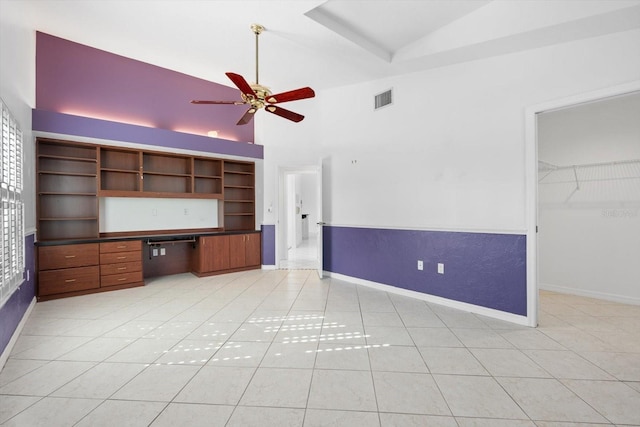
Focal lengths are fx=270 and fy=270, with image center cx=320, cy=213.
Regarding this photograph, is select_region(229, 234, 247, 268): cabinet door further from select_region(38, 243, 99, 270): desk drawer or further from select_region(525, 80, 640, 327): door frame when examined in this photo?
select_region(525, 80, 640, 327): door frame

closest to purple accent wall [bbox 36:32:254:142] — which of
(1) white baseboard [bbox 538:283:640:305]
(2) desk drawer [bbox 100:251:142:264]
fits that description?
(2) desk drawer [bbox 100:251:142:264]

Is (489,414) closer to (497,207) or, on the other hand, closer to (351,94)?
(497,207)

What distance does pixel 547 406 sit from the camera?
1.58 m

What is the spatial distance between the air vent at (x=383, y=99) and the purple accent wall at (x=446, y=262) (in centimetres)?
188

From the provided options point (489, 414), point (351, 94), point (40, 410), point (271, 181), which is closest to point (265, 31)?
point (351, 94)

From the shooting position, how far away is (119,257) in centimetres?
396

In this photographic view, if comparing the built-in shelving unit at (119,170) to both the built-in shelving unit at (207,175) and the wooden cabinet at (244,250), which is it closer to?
the built-in shelving unit at (207,175)

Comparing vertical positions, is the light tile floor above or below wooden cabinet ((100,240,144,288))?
below

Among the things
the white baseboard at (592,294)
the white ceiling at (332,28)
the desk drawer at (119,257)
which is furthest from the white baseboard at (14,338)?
the white baseboard at (592,294)

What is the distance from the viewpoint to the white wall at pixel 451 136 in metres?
2.57

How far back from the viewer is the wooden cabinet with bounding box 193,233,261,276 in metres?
4.66

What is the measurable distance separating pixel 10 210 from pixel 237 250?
3.06m

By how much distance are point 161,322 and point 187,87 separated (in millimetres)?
3968

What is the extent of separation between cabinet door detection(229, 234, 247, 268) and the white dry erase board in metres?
0.52
